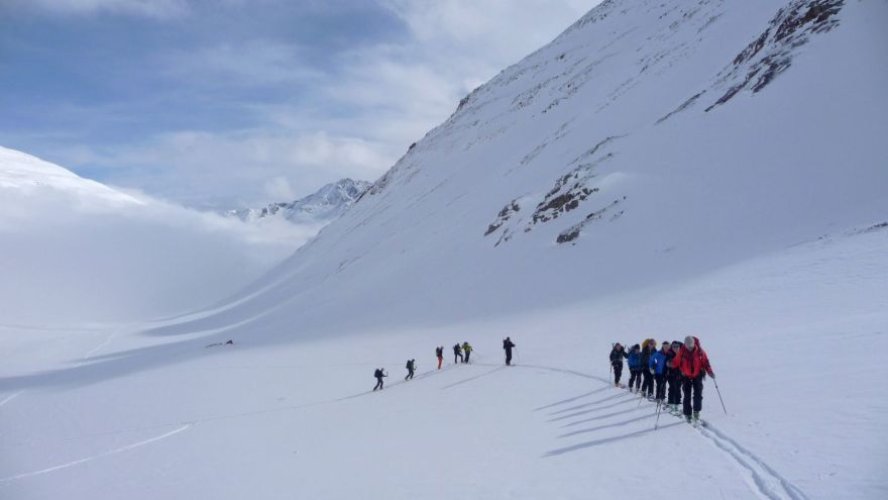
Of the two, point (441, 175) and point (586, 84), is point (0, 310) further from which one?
point (586, 84)

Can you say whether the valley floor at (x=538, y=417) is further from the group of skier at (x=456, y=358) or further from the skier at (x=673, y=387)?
the group of skier at (x=456, y=358)

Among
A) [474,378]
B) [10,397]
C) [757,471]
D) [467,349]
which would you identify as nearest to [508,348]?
[474,378]

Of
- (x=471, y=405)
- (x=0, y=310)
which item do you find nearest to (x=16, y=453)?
(x=471, y=405)

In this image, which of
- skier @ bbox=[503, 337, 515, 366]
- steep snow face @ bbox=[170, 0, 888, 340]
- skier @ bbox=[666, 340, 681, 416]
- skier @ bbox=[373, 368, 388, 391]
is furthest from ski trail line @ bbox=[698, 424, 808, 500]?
steep snow face @ bbox=[170, 0, 888, 340]

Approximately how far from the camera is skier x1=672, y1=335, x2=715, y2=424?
11148mm

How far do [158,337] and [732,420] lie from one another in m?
84.1

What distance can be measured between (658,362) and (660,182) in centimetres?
2967

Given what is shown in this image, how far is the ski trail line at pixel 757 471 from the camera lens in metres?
7.33

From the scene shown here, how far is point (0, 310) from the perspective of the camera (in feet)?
451

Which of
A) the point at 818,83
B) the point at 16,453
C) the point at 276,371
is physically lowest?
the point at 16,453

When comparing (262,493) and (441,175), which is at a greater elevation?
Answer: (441,175)

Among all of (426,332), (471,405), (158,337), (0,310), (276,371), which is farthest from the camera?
(0,310)

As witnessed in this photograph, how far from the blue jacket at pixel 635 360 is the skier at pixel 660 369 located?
110 cm

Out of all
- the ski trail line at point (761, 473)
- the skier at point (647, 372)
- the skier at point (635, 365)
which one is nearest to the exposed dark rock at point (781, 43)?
the skier at point (635, 365)
